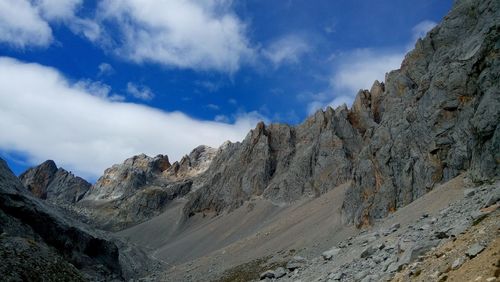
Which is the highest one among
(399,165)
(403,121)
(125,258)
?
(403,121)

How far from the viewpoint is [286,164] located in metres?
164

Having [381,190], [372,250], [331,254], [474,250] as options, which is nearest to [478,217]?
[474,250]

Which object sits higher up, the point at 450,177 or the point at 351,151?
the point at 351,151

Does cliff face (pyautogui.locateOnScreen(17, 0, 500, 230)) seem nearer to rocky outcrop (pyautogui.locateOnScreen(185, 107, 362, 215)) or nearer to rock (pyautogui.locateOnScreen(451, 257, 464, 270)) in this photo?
rocky outcrop (pyautogui.locateOnScreen(185, 107, 362, 215))

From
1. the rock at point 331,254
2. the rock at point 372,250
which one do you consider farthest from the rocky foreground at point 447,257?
the rock at point 331,254

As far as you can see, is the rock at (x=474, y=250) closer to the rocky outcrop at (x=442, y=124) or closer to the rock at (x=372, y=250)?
the rock at (x=372, y=250)

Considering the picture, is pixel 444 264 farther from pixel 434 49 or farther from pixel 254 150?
pixel 254 150

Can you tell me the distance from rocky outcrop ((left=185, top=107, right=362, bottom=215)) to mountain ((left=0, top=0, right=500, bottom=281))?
625 mm

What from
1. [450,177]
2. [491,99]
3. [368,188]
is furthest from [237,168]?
[491,99]

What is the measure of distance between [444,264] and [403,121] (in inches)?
2354

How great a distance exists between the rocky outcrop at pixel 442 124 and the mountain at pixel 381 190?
0.19 metres

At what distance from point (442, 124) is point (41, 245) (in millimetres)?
55969

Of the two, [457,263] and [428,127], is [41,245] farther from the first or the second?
[428,127]

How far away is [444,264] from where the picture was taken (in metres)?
19.6
